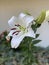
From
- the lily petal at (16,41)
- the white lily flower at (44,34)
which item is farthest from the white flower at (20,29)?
the white lily flower at (44,34)

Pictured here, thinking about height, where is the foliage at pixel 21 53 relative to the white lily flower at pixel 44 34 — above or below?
below

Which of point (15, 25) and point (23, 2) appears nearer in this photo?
point (15, 25)

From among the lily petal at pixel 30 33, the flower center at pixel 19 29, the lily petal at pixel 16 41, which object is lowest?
the lily petal at pixel 16 41

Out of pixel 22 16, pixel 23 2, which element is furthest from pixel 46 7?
pixel 22 16

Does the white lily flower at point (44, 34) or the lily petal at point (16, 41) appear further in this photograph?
the white lily flower at point (44, 34)

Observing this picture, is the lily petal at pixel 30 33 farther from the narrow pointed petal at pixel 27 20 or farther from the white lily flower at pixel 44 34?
the white lily flower at pixel 44 34

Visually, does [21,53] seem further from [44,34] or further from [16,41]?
[44,34]

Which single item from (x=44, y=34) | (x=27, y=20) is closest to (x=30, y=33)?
(x=27, y=20)

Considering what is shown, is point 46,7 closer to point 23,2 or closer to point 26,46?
point 23,2
